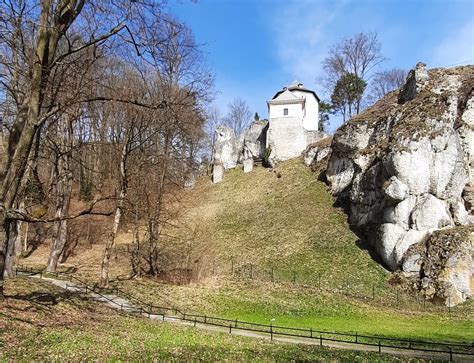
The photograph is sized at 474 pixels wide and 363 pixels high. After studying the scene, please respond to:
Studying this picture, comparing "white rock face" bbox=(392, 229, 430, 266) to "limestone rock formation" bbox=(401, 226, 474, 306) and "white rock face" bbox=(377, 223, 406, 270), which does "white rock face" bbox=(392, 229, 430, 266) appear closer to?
"white rock face" bbox=(377, 223, 406, 270)

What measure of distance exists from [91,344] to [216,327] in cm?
867

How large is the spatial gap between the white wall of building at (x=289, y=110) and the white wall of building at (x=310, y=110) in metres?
4.44

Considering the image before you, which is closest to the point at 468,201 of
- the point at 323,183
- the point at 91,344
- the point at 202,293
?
the point at 323,183

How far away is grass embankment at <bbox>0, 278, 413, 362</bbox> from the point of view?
8914 millimetres

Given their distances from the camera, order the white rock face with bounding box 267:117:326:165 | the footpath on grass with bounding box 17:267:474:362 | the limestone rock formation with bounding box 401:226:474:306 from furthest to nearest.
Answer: the white rock face with bounding box 267:117:326:165, the limestone rock formation with bounding box 401:226:474:306, the footpath on grass with bounding box 17:267:474:362

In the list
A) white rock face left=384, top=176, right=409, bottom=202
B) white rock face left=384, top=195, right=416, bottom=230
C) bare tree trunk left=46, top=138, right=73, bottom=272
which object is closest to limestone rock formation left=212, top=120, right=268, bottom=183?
white rock face left=384, top=176, right=409, bottom=202

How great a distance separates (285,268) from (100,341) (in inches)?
831

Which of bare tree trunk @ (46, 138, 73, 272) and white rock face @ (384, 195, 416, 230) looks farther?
white rock face @ (384, 195, 416, 230)

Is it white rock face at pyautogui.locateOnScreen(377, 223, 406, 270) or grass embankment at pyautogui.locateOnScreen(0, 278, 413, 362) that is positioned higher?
white rock face at pyautogui.locateOnScreen(377, 223, 406, 270)

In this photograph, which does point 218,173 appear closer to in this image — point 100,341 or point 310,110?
point 310,110

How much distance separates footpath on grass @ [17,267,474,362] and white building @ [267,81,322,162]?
34906mm

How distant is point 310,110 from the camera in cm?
6259

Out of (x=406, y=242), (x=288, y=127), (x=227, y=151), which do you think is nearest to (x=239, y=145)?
(x=227, y=151)

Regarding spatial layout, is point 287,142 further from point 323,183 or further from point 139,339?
point 139,339
